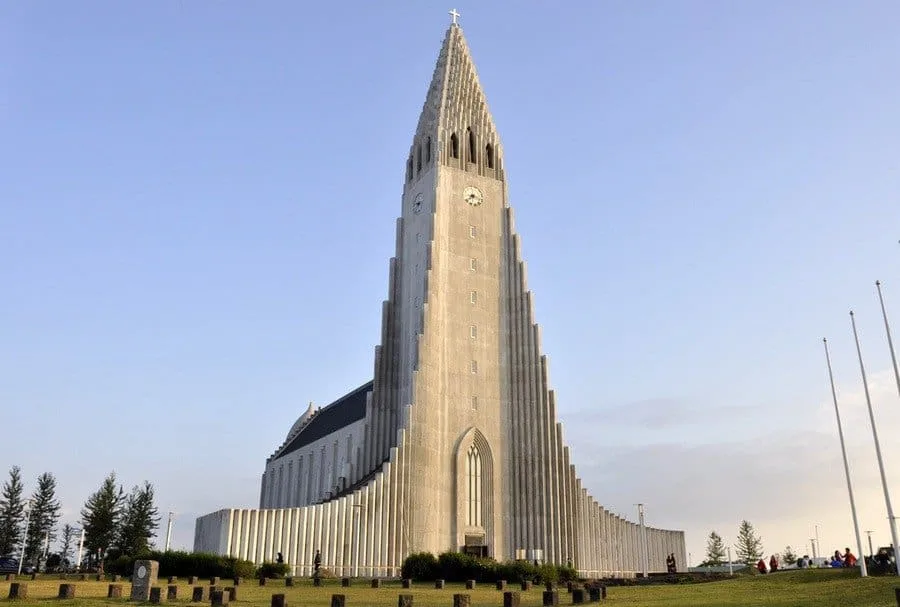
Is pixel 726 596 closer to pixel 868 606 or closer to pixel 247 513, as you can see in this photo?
pixel 868 606

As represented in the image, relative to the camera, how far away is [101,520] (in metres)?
89.8

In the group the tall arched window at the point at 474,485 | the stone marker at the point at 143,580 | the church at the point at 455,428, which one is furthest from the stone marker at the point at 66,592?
the tall arched window at the point at 474,485

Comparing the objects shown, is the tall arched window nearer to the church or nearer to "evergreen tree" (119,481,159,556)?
the church

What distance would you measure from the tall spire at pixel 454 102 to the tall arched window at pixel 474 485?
21.4 m

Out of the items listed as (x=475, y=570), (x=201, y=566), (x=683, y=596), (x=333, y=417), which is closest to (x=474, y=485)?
(x=475, y=570)

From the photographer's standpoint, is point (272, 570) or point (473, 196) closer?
point (272, 570)

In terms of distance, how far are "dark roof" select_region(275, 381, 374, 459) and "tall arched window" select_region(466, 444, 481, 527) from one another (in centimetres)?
1334

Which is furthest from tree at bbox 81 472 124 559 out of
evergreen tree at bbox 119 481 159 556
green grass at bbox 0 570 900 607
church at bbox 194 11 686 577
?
green grass at bbox 0 570 900 607

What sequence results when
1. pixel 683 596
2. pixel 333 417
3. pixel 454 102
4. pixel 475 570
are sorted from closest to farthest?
pixel 683 596 → pixel 475 570 → pixel 454 102 → pixel 333 417

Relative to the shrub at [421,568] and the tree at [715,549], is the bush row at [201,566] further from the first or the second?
the tree at [715,549]

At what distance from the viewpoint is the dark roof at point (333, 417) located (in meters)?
71.8

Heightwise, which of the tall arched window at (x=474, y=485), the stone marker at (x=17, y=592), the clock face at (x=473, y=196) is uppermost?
the clock face at (x=473, y=196)

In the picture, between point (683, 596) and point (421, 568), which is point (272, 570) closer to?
point (421, 568)

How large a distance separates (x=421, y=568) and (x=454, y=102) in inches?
1443
